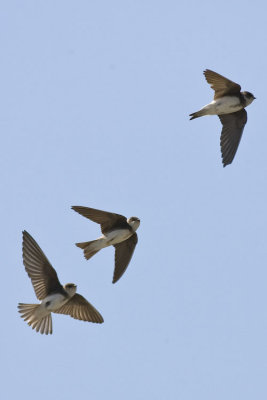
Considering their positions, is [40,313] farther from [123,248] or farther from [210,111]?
[210,111]

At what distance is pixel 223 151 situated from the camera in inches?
392

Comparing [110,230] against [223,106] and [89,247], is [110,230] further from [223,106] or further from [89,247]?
[223,106]

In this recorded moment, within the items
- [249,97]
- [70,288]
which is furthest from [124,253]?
[249,97]

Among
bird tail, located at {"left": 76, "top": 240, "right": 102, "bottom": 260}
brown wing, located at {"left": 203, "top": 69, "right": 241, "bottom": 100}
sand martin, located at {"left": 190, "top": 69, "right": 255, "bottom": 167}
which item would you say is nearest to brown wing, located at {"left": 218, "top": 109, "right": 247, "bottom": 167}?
sand martin, located at {"left": 190, "top": 69, "right": 255, "bottom": 167}

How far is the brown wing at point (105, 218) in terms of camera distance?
9023mm

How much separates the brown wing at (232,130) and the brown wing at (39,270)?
Result: 2336 millimetres

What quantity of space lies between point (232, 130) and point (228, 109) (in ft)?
1.21

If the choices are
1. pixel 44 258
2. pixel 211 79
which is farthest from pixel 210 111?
pixel 44 258

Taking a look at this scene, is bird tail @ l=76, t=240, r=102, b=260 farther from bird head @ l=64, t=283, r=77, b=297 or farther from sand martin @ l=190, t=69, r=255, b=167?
sand martin @ l=190, t=69, r=255, b=167

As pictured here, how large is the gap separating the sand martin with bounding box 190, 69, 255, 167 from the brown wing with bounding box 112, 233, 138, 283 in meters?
1.30

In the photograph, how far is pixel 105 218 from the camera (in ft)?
29.9

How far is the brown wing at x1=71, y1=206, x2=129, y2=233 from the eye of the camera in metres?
9.02

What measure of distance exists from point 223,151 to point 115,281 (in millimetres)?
1896

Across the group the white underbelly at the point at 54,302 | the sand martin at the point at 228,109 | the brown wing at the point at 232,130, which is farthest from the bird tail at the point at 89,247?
the brown wing at the point at 232,130
